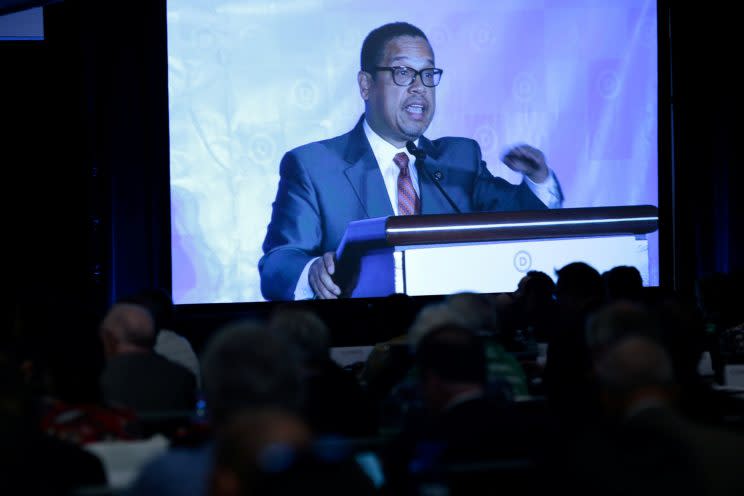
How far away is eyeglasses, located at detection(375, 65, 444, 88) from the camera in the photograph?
745 cm

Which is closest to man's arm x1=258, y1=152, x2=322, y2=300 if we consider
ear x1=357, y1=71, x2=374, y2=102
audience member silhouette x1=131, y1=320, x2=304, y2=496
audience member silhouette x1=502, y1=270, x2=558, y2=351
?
ear x1=357, y1=71, x2=374, y2=102

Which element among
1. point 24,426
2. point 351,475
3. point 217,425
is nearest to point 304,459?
point 351,475

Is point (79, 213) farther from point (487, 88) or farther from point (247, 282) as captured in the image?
point (487, 88)

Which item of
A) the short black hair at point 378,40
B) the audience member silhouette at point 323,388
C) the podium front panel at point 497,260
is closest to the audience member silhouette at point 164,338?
the audience member silhouette at point 323,388

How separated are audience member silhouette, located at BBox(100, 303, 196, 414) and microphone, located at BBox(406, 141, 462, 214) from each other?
4.15m

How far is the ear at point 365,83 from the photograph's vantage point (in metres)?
7.38

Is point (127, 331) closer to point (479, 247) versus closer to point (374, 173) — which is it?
point (374, 173)

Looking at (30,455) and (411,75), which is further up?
(411,75)

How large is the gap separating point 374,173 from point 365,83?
624 mm

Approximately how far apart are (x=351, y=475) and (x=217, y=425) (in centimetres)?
28

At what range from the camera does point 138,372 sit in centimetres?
339

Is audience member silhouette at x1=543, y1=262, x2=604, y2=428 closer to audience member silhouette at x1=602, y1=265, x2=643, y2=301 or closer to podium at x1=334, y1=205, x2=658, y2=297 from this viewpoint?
audience member silhouette at x1=602, y1=265, x2=643, y2=301

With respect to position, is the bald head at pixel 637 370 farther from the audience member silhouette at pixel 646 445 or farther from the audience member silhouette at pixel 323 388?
the audience member silhouette at pixel 323 388

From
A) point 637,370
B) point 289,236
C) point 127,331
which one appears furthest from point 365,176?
point 637,370
